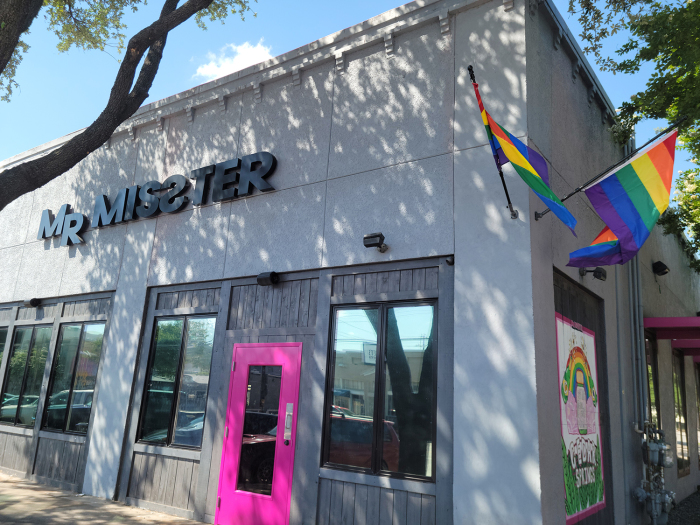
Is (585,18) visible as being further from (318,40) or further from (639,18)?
(318,40)

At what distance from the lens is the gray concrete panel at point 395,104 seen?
6.56 m

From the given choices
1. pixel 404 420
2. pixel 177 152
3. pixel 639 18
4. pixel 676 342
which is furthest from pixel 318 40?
pixel 676 342

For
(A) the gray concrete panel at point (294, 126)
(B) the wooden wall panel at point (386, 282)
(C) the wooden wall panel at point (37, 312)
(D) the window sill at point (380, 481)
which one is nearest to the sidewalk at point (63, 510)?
(D) the window sill at point (380, 481)

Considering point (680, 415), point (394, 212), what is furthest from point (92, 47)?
point (680, 415)

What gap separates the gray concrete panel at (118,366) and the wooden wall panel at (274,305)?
2.13 m

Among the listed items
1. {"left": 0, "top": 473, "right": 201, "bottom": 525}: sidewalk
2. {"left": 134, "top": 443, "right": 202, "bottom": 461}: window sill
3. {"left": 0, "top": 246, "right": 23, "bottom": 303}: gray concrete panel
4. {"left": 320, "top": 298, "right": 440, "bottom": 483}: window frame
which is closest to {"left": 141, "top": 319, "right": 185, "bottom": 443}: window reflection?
{"left": 134, "top": 443, "right": 202, "bottom": 461}: window sill

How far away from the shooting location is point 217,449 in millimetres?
7195

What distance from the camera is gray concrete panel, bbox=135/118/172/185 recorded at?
950 cm

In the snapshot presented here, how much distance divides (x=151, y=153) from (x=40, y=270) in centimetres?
376

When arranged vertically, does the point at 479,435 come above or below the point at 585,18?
below

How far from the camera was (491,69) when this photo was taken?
6.33 m

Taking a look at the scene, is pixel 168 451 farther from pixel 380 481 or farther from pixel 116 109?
pixel 116 109

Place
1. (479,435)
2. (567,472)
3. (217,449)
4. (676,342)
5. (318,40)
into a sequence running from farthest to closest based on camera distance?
(676,342) → (318,40) → (217,449) → (567,472) → (479,435)

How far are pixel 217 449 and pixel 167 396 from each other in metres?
1.44
